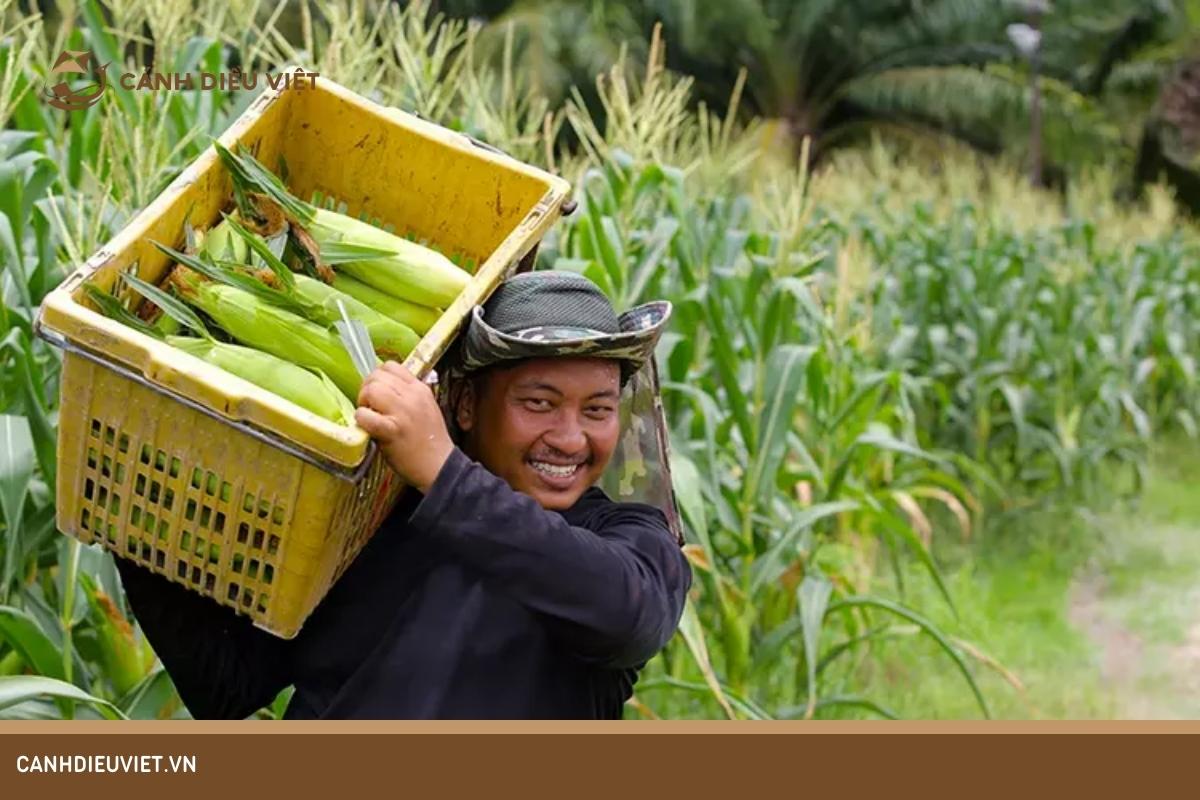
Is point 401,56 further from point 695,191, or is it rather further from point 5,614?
point 695,191

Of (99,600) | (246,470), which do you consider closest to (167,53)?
(99,600)

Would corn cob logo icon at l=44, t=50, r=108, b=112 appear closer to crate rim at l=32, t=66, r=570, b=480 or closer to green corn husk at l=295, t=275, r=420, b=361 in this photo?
crate rim at l=32, t=66, r=570, b=480

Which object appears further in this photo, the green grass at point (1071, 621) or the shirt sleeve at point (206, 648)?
the green grass at point (1071, 621)

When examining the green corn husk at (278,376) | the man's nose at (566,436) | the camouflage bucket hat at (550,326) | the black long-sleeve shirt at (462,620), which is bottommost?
the black long-sleeve shirt at (462,620)

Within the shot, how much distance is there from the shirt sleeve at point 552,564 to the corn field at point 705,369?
2.28ft

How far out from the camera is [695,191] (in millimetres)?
6133

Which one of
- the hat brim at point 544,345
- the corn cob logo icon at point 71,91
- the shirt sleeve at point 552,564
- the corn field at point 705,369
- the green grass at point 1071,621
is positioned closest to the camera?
the shirt sleeve at point 552,564

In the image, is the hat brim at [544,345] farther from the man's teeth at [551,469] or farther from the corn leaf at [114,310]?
the corn leaf at [114,310]

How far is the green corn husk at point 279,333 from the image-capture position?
5.66 feet

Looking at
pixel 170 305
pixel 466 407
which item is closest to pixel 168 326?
pixel 170 305

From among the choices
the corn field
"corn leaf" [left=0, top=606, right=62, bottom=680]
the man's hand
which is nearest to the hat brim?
the man's hand

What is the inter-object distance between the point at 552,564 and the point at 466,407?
14.2 inches

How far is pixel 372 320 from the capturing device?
5.93ft

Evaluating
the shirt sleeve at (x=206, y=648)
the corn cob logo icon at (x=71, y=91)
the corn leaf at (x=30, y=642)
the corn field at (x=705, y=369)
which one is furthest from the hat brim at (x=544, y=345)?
the corn cob logo icon at (x=71, y=91)
